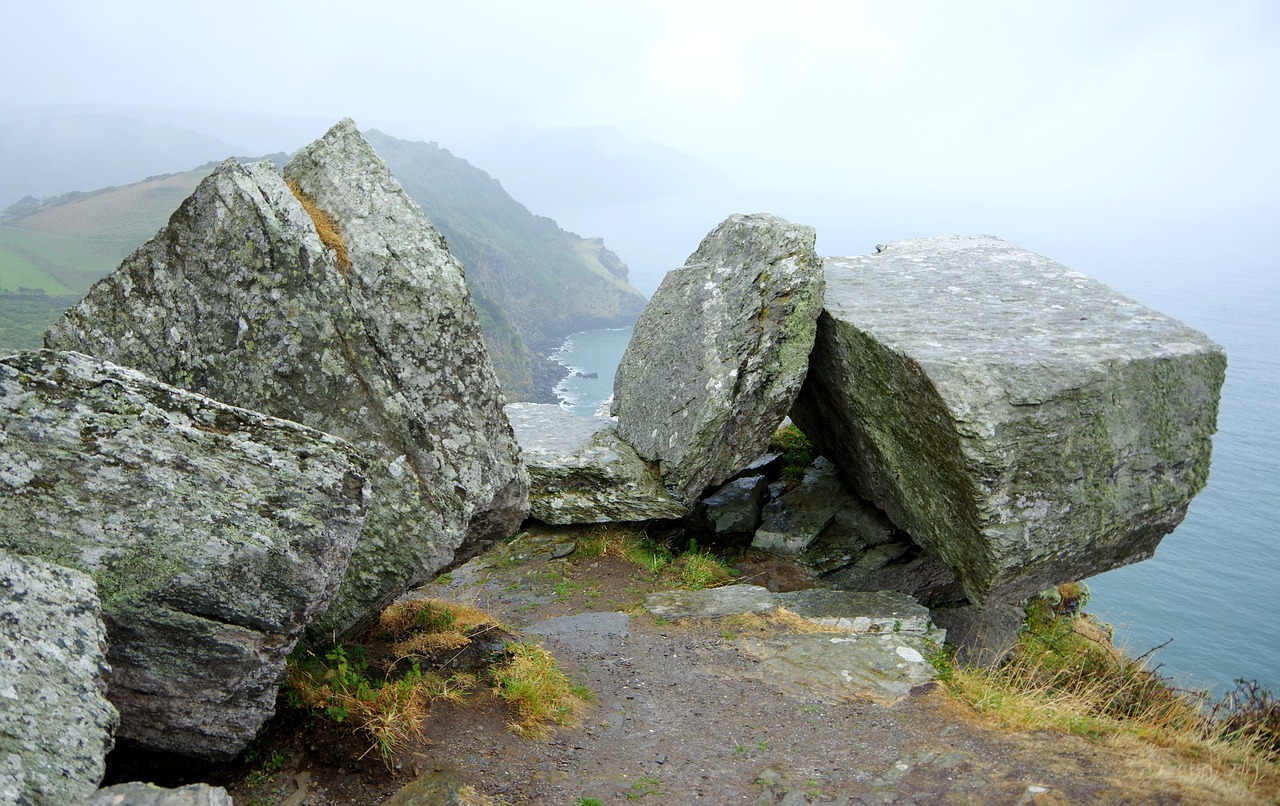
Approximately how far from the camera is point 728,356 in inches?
479

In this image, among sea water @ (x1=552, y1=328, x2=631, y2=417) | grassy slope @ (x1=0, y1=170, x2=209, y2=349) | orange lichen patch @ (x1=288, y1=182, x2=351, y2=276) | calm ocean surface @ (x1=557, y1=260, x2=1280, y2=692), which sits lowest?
sea water @ (x1=552, y1=328, x2=631, y2=417)

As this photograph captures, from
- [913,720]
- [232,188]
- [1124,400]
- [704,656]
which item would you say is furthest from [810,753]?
[232,188]

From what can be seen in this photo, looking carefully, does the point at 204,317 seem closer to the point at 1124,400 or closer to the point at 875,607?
the point at 875,607

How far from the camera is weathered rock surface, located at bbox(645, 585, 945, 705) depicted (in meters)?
9.08

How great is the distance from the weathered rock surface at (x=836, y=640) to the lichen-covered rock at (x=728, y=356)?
2.18 m

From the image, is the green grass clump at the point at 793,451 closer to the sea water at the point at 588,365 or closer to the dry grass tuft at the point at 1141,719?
the dry grass tuft at the point at 1141,719

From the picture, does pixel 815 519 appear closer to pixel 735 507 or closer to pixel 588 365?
pixel 735 507

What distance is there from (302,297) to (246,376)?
2.63ft

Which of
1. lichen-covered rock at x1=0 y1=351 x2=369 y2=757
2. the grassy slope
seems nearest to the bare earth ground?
lichen-covered rock at x1=0 y1=351 x2=369 y2=757

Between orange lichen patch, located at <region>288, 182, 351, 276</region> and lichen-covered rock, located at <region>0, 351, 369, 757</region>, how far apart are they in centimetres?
221

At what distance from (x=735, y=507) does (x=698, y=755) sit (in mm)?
7486

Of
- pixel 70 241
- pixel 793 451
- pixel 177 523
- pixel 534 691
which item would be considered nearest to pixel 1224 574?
pixel 793 451

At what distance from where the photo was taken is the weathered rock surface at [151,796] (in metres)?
4.21

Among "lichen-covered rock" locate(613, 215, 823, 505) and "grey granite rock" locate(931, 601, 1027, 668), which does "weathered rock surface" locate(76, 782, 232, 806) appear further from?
"grey granite rock" locate(931, 601, 1027, 668)
